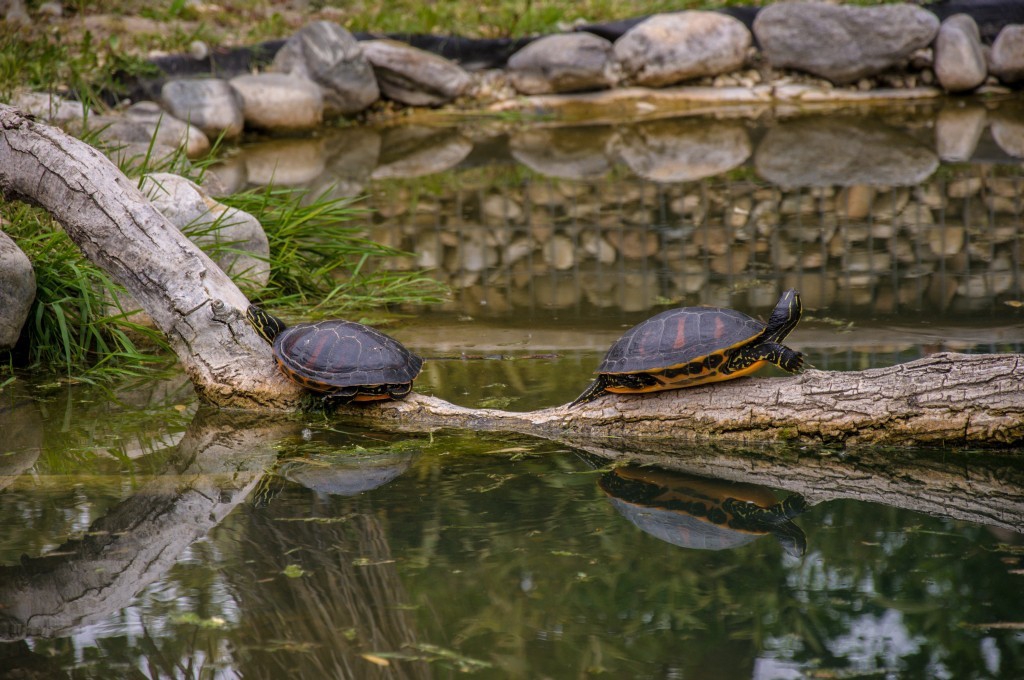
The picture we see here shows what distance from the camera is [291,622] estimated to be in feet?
8.88

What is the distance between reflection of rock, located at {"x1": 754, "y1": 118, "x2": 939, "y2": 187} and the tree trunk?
191 inches

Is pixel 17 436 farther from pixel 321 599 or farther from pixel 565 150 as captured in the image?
pixel 565 150

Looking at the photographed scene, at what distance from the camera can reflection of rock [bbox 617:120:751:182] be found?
8953mm

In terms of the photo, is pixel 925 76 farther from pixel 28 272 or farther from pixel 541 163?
pixel 28 272

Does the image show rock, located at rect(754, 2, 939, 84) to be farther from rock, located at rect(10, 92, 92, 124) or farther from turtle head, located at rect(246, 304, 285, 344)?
turtle head, located at rect(246, 304, 285, 344)

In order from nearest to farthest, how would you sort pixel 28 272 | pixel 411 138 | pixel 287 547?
pixel 287 547 < pixel 28 272 < pixel 411 138

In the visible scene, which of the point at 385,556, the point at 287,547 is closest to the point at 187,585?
the point at 287,547

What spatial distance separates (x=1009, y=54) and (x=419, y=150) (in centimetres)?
698

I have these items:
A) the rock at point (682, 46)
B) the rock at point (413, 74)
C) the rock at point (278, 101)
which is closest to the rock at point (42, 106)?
the rock at point (278, 101)

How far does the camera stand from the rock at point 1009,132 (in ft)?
29.4

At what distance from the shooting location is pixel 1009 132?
386 inches

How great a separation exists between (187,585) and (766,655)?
5.31 feet

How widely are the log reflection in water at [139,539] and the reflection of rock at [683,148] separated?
18.1ft

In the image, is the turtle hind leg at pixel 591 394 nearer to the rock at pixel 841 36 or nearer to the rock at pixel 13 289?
the rock at pixel 13 289
